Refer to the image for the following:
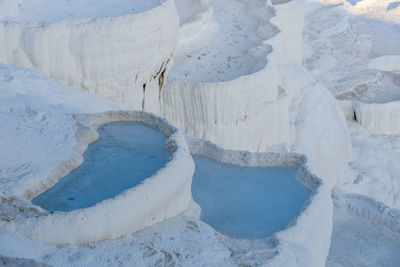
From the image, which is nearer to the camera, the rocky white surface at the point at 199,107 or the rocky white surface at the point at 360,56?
the rocky white surface at the point at 199,107

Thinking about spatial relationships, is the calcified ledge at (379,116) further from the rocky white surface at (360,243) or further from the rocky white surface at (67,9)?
the rocky white surface at (67,9)

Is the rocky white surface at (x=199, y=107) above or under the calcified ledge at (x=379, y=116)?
above

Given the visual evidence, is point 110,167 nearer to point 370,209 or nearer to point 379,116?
point 370,209

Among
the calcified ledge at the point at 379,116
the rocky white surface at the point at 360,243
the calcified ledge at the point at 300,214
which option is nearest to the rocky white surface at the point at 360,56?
the calcified ledge at the point at 379,116

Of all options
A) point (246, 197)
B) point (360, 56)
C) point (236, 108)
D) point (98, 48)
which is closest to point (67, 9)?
point (98, 48)

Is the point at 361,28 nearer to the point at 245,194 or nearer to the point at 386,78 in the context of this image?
the point at 386,78

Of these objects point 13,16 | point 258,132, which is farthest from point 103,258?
point 258,132

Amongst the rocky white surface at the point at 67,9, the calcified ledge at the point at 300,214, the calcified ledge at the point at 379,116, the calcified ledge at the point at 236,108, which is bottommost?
the calcified ledge at the point at 379,116
